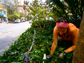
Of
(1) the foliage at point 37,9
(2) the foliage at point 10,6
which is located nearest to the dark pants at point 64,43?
(1) the foliage at point 37,9

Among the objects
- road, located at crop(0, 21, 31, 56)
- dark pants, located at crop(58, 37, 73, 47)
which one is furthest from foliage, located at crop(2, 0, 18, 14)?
dark pants, located at crop(58, 37, 73, 47)

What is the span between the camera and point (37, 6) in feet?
20.9

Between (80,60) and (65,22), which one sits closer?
(80,60)

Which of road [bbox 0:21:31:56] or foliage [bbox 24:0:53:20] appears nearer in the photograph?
road [bbox 0:21:31:56]

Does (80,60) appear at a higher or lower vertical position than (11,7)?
lower

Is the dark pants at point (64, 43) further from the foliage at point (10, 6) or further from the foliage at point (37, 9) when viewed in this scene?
the foliage at point (10, 6)

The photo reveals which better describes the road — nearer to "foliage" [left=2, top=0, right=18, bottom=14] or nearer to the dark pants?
the dark pants

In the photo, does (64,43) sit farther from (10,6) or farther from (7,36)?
(10,6)

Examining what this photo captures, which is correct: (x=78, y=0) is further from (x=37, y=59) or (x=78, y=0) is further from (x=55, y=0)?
(x=37, y=59)

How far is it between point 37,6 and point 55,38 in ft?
15.9

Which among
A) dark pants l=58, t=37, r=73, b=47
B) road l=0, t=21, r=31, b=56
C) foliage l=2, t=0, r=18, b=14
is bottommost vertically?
road l=0, t=21, r=31, b=56

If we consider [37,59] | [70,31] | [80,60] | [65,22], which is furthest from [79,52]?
[37,59]

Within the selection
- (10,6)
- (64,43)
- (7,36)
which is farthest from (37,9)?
(10,6)

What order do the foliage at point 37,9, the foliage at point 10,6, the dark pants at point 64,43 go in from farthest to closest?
the foliage at point 10,6, the foliage at point 37,9, the dark pants at point 64,43
